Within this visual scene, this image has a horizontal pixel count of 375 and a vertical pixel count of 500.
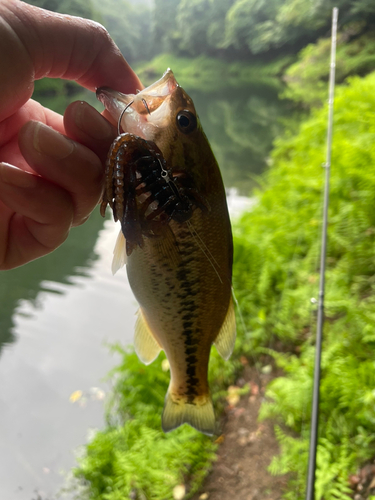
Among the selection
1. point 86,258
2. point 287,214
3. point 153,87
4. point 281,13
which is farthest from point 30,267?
point 281,13

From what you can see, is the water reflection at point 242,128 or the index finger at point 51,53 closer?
the index finger at point 51,53

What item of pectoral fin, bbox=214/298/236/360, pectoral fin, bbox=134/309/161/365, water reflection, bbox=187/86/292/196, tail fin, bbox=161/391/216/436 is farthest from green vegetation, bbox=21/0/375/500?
water reflection, bbox=187/86/292/196

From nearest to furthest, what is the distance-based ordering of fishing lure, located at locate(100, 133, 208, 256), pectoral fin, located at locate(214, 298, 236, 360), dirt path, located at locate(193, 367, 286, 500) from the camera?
fishing lure, located at locate(100, 133, 208, 256) → pectoral fin, located at locate(214, 298, 236, 360) → dirt path, located at locate(193, 367, 286, 500)

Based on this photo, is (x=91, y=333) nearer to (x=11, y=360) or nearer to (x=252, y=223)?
(x=11, y=360)

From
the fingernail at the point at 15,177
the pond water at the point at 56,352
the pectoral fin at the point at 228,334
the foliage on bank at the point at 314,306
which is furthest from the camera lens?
the pond water at the point at 56,352

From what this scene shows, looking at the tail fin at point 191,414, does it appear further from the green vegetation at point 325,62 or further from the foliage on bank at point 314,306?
the green vegetation at point 325,62

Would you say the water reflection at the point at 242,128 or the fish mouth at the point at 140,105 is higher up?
the water reflection at the point at 242,128

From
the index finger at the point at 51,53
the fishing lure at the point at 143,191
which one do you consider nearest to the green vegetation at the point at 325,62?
the index finger at the point at 51,53

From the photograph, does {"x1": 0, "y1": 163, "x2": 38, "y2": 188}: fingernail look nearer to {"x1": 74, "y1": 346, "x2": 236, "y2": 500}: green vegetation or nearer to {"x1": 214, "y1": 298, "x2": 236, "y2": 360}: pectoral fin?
{"x1": 214, "y1": 298, "x2": 236, "y2": 360}: pectoral fin
